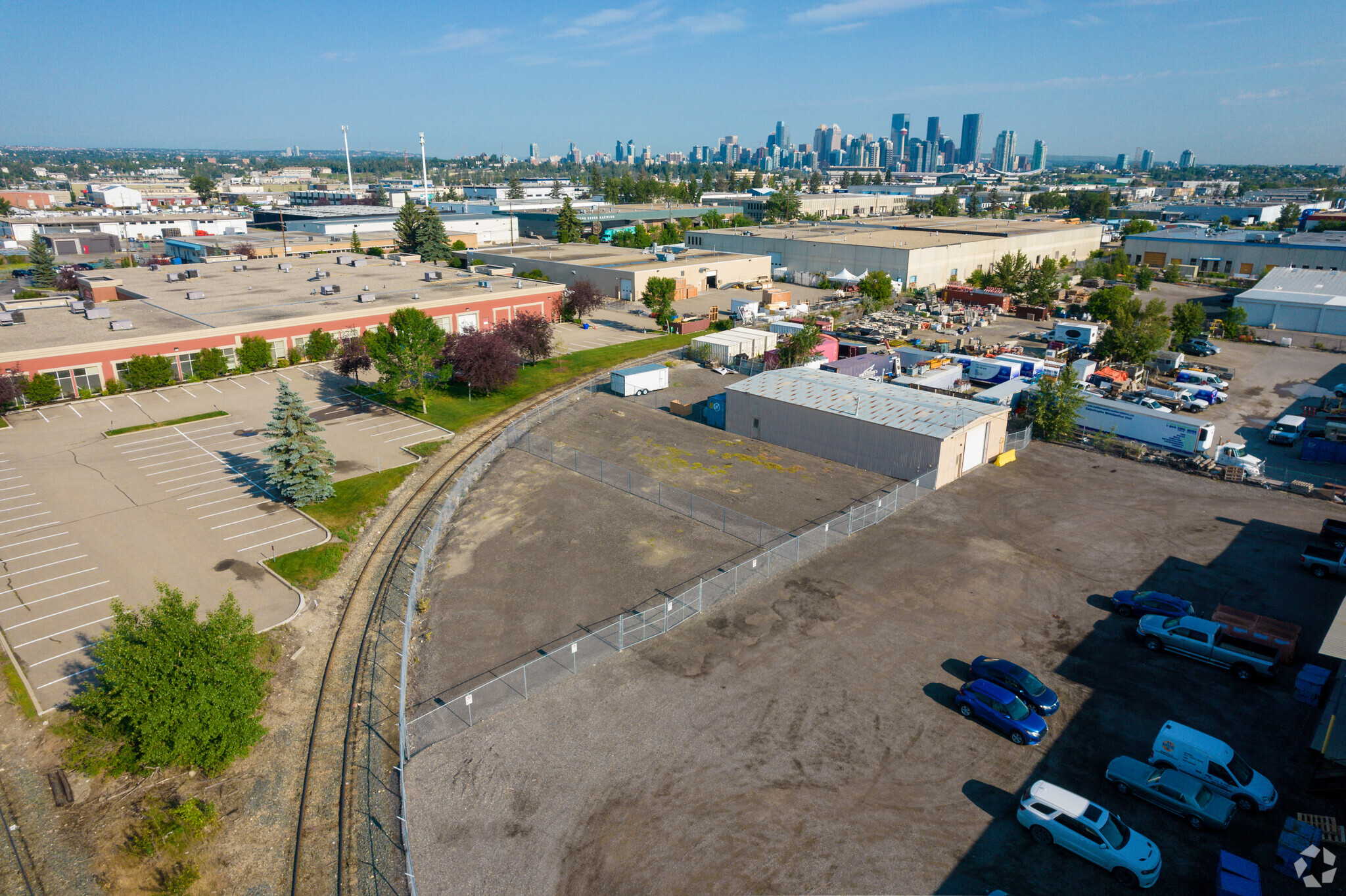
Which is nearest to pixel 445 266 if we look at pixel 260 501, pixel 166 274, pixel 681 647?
pixel 166 274

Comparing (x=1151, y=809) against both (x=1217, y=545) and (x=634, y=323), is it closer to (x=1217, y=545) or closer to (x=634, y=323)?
(x=1217, y=545)

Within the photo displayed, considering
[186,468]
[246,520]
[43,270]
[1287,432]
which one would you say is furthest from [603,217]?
[1287,432]

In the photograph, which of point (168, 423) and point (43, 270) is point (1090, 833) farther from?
point (43, 270)

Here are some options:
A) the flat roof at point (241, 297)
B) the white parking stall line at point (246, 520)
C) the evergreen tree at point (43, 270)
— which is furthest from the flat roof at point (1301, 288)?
the evergreen tree at point (43, 270)

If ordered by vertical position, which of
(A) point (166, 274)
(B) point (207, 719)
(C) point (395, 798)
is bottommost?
(C) point (395, 798)

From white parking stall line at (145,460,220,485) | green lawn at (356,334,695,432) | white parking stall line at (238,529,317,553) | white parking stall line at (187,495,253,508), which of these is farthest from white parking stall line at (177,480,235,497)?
green lawn at (356,334,695,432)

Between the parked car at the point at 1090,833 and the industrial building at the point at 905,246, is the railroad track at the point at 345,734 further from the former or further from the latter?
the industrial building at the point at 905,246
